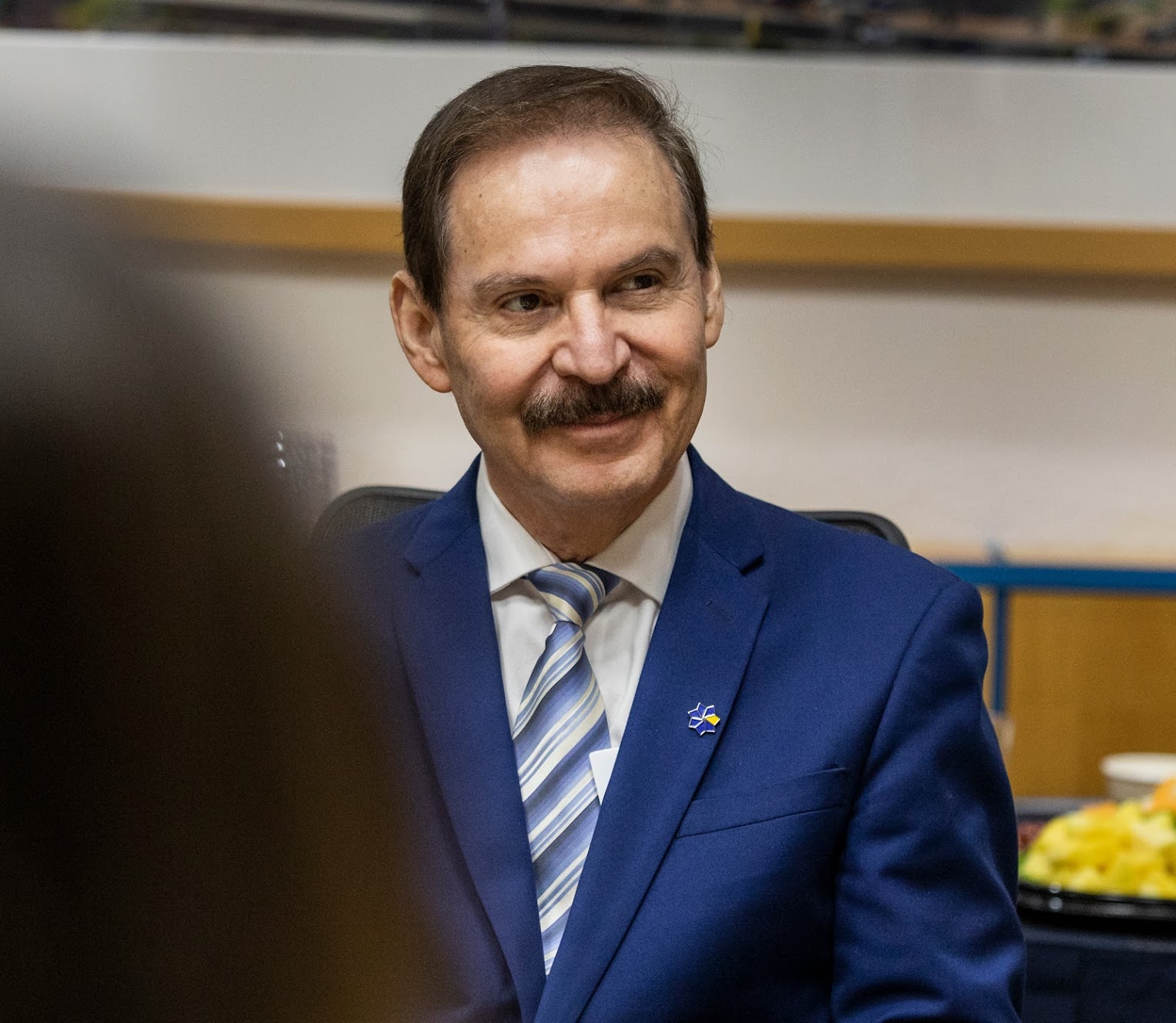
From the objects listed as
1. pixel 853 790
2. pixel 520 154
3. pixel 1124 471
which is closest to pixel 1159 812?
pixel 853 790

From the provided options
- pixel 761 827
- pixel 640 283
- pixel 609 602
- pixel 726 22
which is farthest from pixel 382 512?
pixel 726 22

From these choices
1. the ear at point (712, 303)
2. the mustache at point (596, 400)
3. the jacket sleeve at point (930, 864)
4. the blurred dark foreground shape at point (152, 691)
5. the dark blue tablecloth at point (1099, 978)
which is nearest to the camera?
the blurred dark foreground shape at point (152, 691)

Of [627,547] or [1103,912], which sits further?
[1103,912]

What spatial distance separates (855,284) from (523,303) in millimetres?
2566

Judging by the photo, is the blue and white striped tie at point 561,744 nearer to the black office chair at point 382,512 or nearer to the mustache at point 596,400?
the mustache at point 596,400

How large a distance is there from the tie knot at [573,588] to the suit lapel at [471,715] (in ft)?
0.20

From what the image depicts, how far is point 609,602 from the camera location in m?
1.41

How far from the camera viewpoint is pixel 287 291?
3.74m

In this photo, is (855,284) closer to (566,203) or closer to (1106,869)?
(1106,869)

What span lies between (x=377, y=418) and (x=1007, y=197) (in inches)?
66.9

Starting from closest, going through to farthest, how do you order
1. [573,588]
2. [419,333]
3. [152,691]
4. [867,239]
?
[152,691], [573,588], [419,333], [867,239]

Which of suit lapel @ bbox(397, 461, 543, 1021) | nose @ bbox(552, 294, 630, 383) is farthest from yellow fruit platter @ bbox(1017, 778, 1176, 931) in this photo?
nose @ bbox(552, 294, 630, 383)

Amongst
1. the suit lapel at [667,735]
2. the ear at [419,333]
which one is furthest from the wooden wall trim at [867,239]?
the suit lapel at [667,735]

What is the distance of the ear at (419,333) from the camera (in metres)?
1.47
